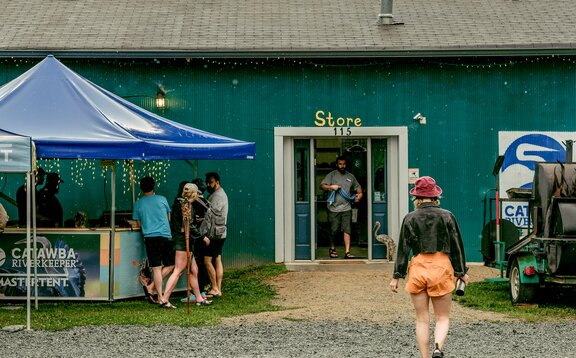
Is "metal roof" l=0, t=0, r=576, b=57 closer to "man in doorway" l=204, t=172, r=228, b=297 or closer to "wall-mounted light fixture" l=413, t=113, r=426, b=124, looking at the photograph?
"wall-mounted light fixture" l=413, t=113, r=426, b=124

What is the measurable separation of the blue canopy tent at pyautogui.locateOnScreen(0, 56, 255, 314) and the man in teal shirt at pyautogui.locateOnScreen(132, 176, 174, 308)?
0.55m

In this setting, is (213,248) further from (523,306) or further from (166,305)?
(523,306)

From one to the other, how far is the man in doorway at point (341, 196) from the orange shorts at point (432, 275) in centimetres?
930

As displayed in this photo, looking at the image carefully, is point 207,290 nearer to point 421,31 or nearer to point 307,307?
point 307,307

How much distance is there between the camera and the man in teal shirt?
1388 centimetres

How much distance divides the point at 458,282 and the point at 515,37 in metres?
10.4

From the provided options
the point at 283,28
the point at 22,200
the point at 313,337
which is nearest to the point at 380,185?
the point at 283,28

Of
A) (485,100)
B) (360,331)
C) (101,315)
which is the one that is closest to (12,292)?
(101,315)

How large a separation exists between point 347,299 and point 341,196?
13.2ft

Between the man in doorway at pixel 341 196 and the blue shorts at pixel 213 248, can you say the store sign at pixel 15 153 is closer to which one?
the blue shorts at pixel 213 248

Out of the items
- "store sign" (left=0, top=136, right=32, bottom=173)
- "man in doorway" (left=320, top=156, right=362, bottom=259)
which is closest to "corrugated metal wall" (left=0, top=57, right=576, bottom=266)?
"man in doorway" (left=320, top=156, right=362, bottom=259)

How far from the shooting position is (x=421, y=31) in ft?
62.6

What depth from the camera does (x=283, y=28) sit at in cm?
1928

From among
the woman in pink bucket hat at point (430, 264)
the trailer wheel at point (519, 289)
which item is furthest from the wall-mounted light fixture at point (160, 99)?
the woman in pink bucket hat at point (430, 264)
